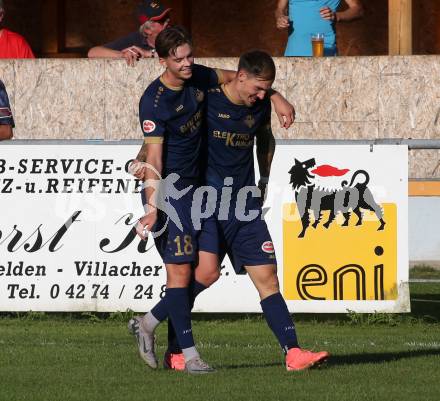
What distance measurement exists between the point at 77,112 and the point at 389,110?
3.30m

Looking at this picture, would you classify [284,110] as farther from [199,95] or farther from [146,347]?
[146,347]

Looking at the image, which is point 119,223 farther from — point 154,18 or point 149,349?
point 154,18

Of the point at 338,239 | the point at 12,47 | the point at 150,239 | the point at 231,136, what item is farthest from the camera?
the point at 12,47

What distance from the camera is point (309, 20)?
1566 centimetres

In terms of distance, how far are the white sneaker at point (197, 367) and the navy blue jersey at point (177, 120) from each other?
3.64 ft

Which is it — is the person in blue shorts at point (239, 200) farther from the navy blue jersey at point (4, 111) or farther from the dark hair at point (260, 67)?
the navy blue jersey at point (4, 111)

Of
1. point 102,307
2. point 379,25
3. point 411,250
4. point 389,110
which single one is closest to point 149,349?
point 102,307

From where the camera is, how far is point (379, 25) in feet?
68.4

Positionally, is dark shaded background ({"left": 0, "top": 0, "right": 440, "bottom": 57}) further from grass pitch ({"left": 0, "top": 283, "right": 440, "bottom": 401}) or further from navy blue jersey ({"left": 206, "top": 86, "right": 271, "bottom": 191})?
navy blue jersey ({"left": 206, "top": 86, "right": 271, "bottom": 191})

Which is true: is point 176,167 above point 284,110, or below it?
below

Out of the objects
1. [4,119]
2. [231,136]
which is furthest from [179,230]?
[4,119]

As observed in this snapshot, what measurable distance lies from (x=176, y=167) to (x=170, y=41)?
0.76 meters

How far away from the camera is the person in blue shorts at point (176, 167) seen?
885 centimetres

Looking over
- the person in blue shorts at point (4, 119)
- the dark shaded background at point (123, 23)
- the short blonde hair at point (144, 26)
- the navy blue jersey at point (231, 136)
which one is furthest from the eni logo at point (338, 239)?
the dark shaded background at point (123, 23)
